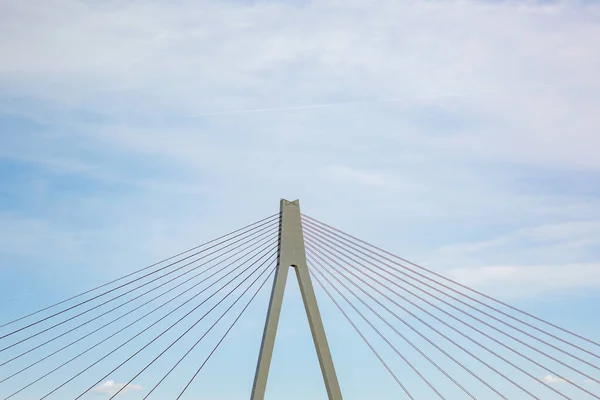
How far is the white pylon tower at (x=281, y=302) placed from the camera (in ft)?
78.6

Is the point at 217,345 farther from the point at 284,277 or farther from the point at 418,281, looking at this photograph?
the point at 418,281

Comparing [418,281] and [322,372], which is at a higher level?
[418,281]

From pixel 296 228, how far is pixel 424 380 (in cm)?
533

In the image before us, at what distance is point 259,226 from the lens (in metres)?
27.2

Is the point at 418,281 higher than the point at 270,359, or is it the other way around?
the point at 418,281

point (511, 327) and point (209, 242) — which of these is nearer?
point (511, 327)

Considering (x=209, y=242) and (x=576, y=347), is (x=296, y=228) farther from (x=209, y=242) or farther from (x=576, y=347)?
(x=576, y=347)

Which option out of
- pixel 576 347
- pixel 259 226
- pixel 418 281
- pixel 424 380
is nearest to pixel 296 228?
pixel 259 226

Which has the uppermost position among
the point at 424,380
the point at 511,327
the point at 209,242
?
the point at 209,242

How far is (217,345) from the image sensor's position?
24984 millimetres

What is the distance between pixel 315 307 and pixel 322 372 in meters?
1.73

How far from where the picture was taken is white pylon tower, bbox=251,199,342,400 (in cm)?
2395

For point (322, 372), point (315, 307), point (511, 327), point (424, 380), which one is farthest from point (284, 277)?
point (511, 327)

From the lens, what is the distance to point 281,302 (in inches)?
974
